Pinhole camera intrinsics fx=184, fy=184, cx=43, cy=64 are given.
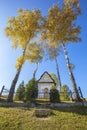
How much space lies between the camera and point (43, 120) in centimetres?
1204

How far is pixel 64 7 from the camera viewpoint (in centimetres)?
2173

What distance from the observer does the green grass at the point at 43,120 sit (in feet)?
36.0

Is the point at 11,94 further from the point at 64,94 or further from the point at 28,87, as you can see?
the point at 64,94

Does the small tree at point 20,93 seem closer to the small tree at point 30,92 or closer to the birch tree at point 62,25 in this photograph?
the small tree at point 30,92

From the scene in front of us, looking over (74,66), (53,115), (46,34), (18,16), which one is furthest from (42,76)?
(53,115)

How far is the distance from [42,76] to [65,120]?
654 inches

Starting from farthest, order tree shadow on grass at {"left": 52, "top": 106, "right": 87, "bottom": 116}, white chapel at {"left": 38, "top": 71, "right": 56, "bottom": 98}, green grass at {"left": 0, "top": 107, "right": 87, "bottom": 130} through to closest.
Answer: white chapel at {"left": 38, "top": 71, "right": 56, "bottom": 98}
tree shadow on grass at {"left": 52, "top": 106, "right": 87, "bottom": 116}
green grass at {"left": 0, "top": 107, "right": 87, "bottom": 130}

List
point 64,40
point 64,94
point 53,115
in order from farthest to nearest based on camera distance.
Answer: point 64,40, point 64,94, point 53,115

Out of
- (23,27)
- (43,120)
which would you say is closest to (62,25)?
(23,27)

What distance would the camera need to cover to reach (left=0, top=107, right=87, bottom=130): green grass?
1098cm

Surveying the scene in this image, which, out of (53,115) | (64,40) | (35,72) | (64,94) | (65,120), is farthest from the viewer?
(35,72)

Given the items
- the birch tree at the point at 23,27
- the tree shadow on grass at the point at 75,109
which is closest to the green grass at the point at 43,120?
the tree shadow on grass at the point at 75,109

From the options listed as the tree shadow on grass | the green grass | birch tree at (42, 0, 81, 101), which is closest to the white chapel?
birch tree at (42, 0, 81, 101)

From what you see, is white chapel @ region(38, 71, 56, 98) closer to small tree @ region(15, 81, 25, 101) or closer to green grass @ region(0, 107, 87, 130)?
small tree @ region(15, 81, 25, 101)
